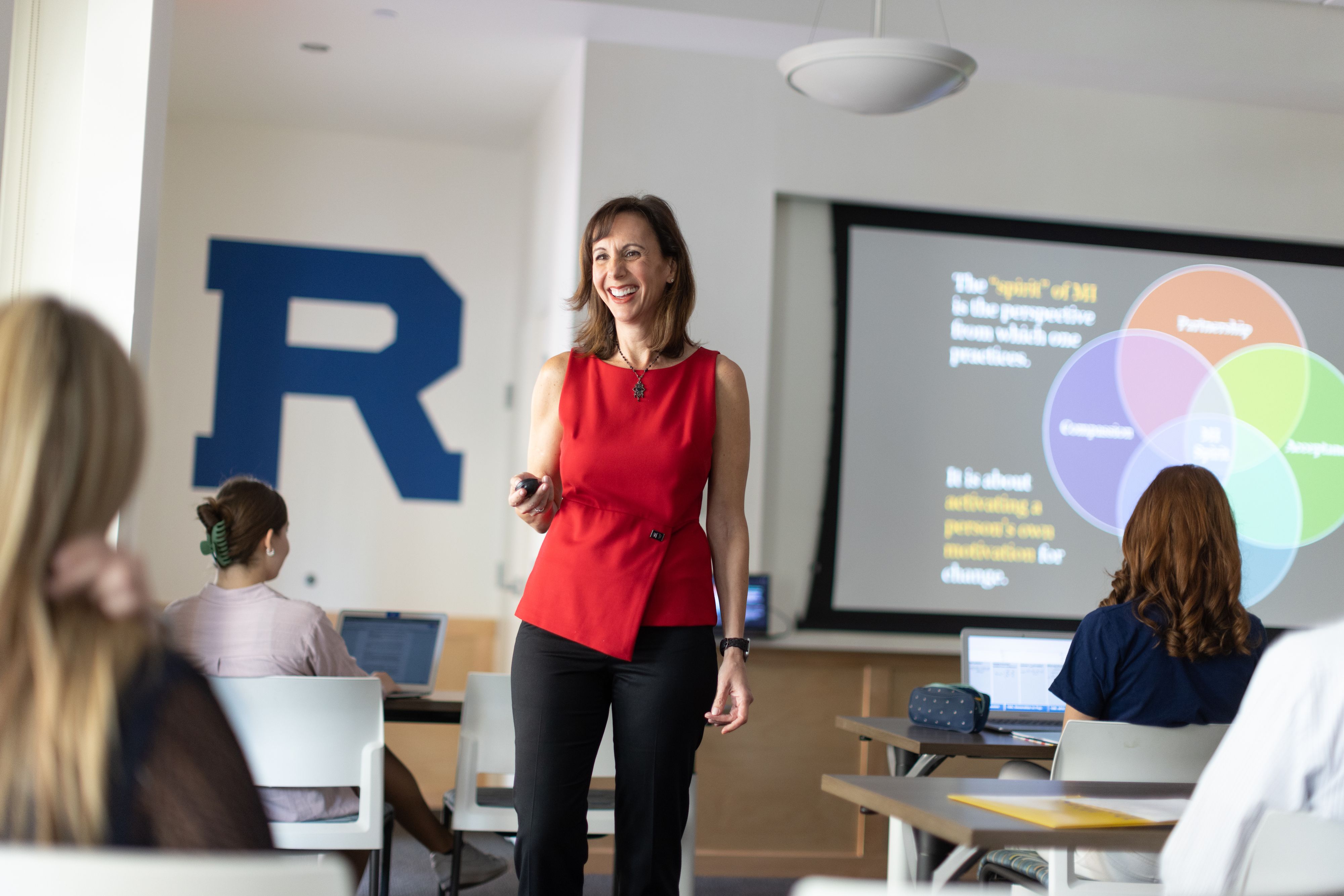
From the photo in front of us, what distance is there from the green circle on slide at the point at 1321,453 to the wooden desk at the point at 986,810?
356 cm

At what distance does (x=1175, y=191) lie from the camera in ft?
16.0

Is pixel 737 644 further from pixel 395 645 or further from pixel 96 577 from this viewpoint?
pixel 395 645

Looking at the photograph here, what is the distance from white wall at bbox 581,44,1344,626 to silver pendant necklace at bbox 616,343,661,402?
2.29 m

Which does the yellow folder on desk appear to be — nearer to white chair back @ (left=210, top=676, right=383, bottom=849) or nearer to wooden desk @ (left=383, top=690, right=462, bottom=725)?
white chair back @ (left=210, top=676, right=383, bottom=849)

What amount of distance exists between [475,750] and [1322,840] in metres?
2.09

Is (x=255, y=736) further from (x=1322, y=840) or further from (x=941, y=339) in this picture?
(x=941, y=339)

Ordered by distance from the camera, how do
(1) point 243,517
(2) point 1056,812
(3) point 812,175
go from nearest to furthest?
(2) point 1056,812
(1) point 243,517
(3) point 812,175

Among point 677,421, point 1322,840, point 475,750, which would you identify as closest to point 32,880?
point 1322,840

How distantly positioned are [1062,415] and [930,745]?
243 cm

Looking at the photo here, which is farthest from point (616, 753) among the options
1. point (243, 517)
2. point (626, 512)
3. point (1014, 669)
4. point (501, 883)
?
point (501, 883)

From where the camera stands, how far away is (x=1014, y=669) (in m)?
3.35

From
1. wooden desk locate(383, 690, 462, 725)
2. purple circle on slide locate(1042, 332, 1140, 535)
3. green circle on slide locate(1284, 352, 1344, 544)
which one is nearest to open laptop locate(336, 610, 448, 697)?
wooden desk locate(383, 690, 462, 725)

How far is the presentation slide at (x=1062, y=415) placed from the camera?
15.2 ft

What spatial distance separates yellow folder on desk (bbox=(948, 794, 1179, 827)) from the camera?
146cm
